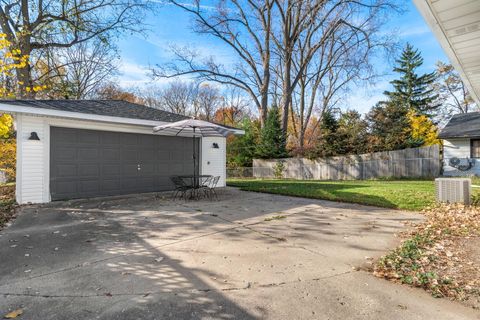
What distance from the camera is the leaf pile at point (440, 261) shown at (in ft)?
8.65

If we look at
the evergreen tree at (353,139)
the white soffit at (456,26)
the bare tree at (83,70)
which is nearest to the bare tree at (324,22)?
the evergreen tree at (353,139)

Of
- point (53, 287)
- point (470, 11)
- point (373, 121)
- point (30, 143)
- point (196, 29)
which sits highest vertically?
point (196, 29)

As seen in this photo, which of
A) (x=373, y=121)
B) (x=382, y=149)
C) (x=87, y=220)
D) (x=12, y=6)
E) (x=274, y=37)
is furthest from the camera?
(x=274, y=37)

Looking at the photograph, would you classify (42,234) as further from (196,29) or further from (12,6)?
(196,29)

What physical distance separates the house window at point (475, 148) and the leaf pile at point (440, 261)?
1395 centimetres

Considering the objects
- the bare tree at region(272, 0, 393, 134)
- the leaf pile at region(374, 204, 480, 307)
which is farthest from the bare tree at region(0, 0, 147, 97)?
the leaf pile at region(374, 204, 480, 307)

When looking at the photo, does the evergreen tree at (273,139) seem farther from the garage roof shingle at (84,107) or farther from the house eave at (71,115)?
the house eave at (71,115)

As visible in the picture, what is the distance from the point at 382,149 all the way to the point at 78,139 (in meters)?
15.6

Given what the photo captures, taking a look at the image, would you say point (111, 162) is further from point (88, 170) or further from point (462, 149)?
point (462, 149)

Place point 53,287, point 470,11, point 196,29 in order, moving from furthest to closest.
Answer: point 196,29 → point 470,11 → point 53,287

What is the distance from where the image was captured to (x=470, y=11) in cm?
292

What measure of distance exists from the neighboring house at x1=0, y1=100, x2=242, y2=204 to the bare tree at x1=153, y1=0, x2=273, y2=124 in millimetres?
11561

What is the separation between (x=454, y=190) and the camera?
A: 21.7ft

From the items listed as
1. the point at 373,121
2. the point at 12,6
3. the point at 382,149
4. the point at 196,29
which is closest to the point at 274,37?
the point at 196,29
